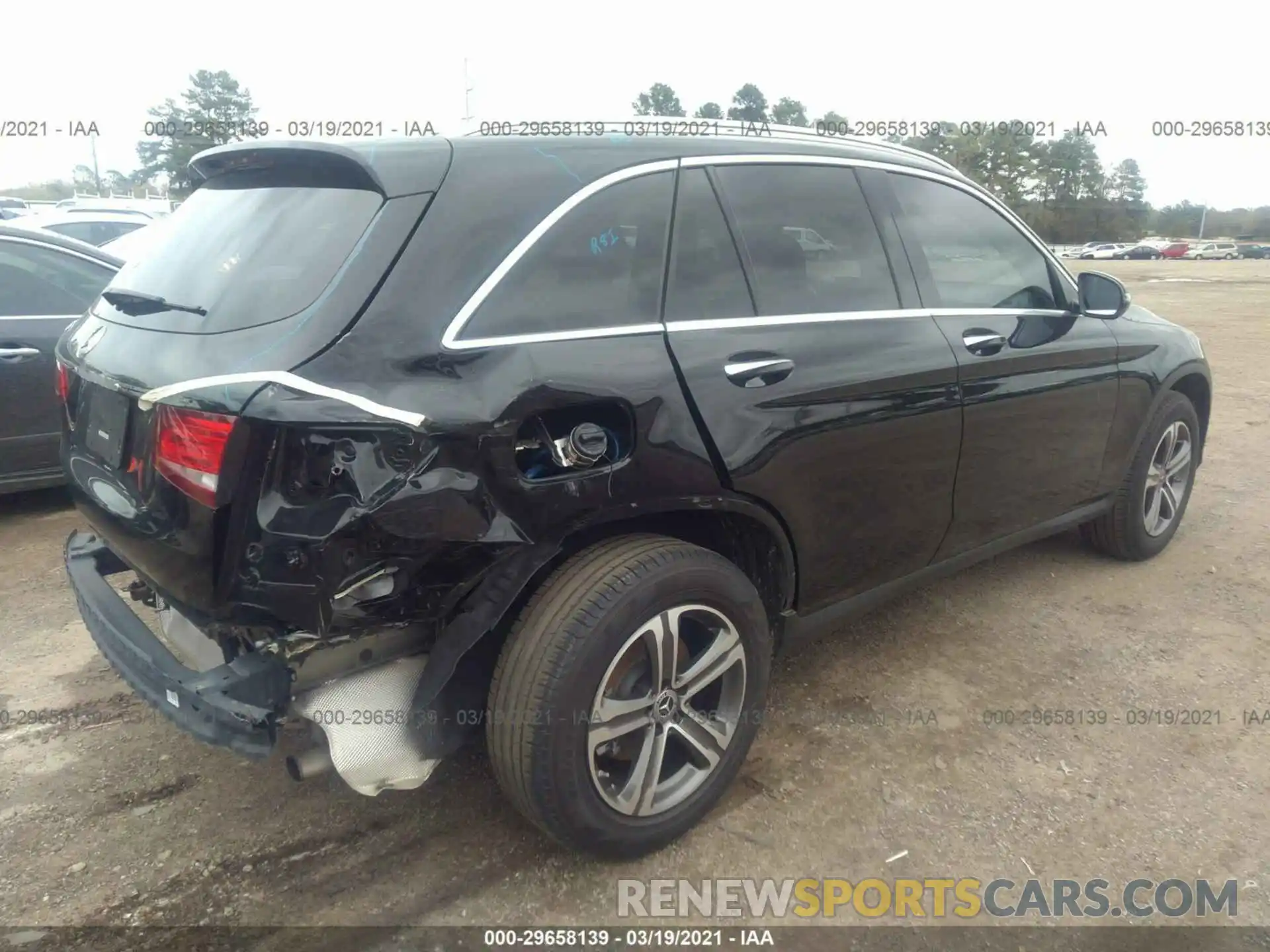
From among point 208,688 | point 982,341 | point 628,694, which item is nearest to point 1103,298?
point 982,341

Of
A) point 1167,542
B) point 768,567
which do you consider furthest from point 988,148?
point 768,567

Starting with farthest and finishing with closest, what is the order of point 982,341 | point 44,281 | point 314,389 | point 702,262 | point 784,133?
point 44,281, point 982,341, point 784,133, point 702,262, point 314,389

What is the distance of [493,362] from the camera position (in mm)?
2068

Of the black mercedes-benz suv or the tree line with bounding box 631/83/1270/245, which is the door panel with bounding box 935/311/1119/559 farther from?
the tree line with bounding box 631/83/1270/245

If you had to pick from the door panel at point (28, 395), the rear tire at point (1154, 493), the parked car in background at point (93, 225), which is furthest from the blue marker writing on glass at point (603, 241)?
the parked car in background at point (93, 225)

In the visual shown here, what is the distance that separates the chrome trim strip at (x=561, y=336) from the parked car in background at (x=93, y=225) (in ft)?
35.1

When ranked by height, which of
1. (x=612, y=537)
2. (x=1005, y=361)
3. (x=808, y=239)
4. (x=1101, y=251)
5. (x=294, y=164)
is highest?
(x=294, y=164)

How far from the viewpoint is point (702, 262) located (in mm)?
2521

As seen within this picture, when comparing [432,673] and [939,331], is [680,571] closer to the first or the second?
[432,673]

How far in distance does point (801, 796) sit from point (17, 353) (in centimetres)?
435

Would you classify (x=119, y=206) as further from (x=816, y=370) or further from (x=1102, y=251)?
(x=1102, y=251)

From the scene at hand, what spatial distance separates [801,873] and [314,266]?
6.43ft

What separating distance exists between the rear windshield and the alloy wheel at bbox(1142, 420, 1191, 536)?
12.2 feet

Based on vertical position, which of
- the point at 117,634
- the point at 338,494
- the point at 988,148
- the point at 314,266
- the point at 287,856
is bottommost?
the point at 287,856
